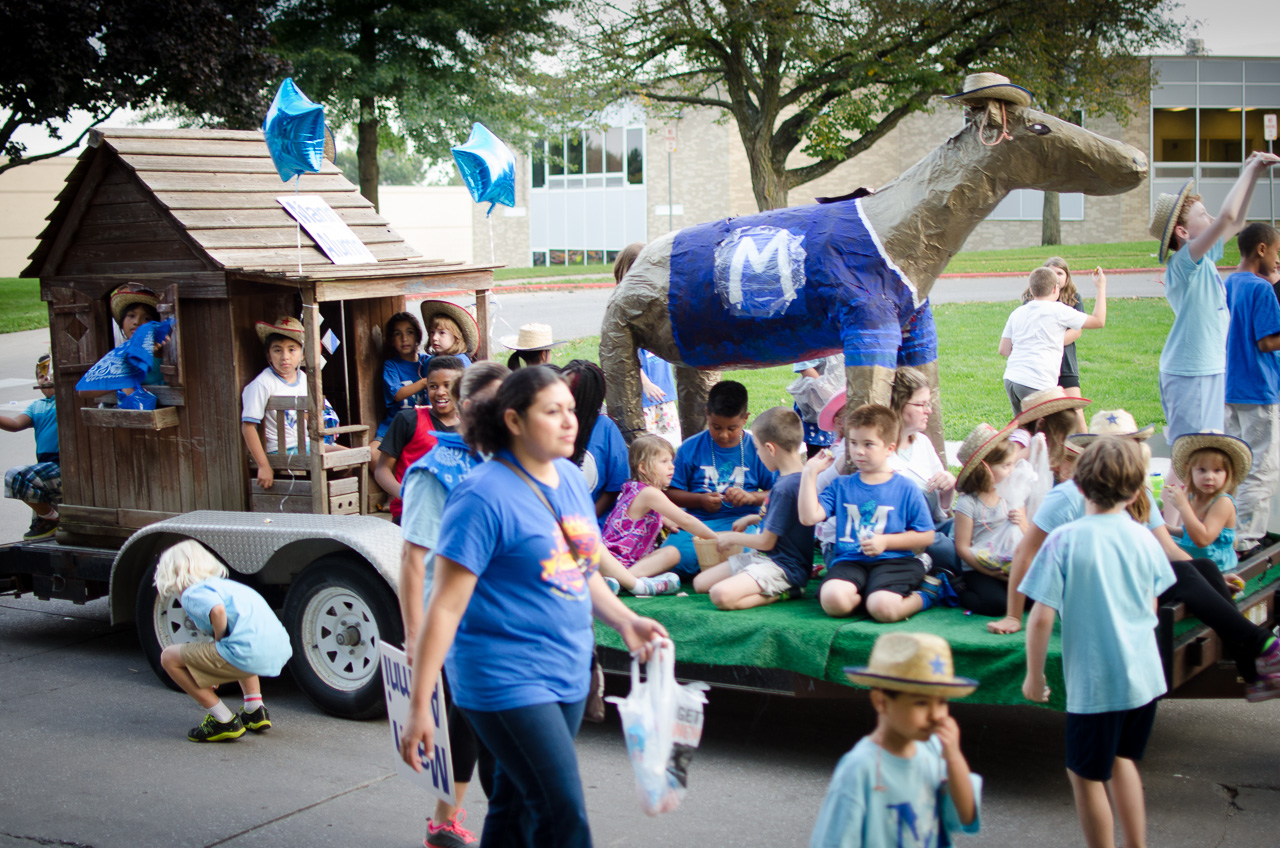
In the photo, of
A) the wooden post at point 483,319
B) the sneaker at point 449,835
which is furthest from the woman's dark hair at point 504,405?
the wooden post at point 483,319

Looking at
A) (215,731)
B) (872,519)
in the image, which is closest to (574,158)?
(215,731)

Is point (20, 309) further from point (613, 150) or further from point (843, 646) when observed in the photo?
point (843, 646)

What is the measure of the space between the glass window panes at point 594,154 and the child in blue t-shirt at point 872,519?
111ft

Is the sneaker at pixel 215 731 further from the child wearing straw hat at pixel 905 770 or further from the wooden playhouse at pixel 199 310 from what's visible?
the child wearing straw hat at pixel 905 770

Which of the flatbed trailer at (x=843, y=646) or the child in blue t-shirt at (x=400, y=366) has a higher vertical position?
the child in blue t-shirt at (x=400, y=366)

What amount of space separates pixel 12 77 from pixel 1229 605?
17615mm

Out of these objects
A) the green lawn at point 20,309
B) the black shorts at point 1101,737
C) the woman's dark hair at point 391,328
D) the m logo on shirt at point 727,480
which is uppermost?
the green lawn at point 20,309

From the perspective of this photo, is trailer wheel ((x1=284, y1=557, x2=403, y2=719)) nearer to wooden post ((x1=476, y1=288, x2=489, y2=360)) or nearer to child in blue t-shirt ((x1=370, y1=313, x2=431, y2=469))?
child in blue t-shirt ((x1=370, y1=313, x2=431, y2=469))

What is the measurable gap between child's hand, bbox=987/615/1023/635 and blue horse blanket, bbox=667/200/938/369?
4.30 feet

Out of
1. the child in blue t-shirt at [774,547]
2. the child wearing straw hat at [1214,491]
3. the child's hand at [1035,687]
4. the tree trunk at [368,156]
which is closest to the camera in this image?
the child's hand at [1035,687]

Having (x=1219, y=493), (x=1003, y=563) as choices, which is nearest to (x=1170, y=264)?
(x=1219, y=493)

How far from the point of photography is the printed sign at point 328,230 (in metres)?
6.33

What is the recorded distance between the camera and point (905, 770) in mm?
2664

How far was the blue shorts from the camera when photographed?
20.5ft
